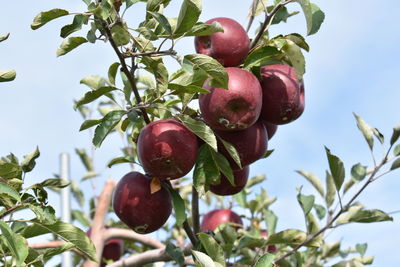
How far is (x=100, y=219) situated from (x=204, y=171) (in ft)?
5.74

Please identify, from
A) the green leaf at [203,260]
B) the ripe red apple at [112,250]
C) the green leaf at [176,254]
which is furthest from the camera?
the ripe red apple at [112,250]

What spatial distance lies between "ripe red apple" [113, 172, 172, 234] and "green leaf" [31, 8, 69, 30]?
0.55 m

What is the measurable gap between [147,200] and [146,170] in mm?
98

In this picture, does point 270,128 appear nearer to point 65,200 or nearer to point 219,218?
point 219,218

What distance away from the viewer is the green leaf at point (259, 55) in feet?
5.49

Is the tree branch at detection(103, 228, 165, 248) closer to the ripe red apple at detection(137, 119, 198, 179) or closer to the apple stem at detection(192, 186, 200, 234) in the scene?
the apple stem at detection(192, 186, 200, 234)

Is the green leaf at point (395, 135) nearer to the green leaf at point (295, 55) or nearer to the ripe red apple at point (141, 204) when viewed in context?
the green leaf at point (295, 55)

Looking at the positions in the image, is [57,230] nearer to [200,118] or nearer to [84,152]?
[200,118]

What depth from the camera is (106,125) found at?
Result: 1671 mm

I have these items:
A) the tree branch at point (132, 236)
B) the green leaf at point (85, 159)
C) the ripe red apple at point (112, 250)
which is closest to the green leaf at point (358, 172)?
the tree branch at point (132, 236)

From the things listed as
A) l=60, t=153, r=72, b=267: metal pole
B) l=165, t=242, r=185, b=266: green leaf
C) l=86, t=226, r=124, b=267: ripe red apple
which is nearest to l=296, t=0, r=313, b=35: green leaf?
l=165, t=242, r=185, b=266: green leaf

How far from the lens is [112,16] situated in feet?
4.93

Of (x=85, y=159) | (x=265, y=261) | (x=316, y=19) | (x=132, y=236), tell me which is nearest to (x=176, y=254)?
(x=265, y=261)

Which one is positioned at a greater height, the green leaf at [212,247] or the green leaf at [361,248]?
the green leaf at [212,247]
